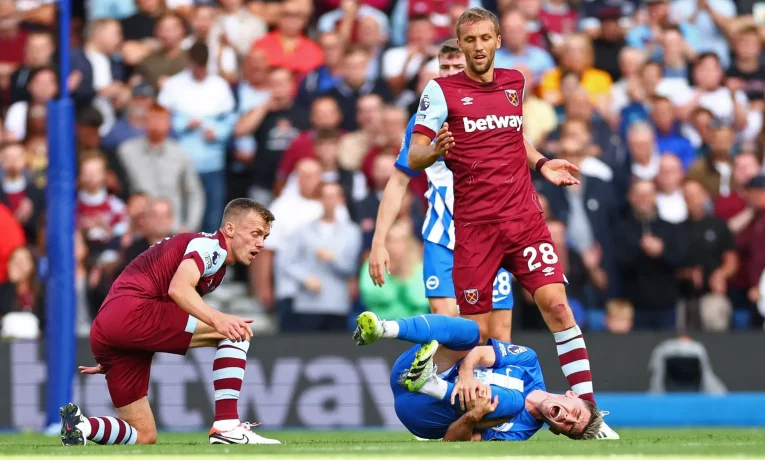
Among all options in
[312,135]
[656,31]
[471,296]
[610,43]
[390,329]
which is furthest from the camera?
[656,31]

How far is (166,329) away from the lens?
8.52 metres

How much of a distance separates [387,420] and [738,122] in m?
5.31

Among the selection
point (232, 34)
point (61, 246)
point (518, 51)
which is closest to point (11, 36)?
point (232, 34)

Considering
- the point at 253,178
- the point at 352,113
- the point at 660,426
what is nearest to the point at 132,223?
the point at 253,178

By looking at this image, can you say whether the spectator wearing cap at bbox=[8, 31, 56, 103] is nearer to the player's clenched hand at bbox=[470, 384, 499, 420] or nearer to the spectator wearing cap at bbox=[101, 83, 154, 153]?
the spectator wearing cap at bbox=[101, 83, 154, 153]

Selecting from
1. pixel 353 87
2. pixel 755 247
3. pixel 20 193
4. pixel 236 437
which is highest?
pixel 353 87

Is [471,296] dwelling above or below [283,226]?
below

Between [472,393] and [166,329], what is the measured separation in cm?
→ 194

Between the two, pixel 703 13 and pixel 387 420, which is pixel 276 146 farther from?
pixel 703 13

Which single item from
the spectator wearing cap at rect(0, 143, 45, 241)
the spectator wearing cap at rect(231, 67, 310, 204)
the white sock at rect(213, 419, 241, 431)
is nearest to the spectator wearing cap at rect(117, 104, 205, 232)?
the spectator wearing cap at rect(231, 67, 310, 204)

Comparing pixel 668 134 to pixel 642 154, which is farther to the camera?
pixel 668 134

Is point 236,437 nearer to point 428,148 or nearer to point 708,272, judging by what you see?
point 428,148

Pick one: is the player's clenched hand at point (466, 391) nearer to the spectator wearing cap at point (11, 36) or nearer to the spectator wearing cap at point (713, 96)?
the spectator wearing cap at point (713, 96)

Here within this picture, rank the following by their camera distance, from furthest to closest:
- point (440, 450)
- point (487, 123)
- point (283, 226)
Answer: point (283, 226)
point (487, 123)
point (440, 450)
